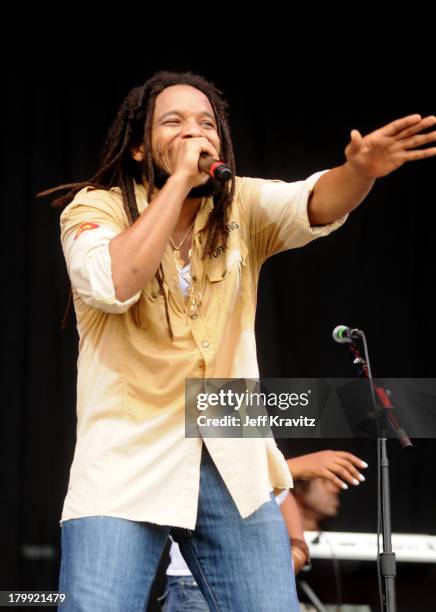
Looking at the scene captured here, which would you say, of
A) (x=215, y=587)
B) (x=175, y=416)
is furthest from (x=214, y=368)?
(x=215, y=587)

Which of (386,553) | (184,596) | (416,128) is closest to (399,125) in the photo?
(416,128)

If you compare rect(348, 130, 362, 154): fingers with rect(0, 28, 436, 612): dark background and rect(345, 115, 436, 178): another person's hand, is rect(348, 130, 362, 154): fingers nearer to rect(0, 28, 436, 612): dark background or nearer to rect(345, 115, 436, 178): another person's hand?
rect(345, 115, 436, 178): another person's hand

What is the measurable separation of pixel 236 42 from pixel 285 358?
4.69 feet

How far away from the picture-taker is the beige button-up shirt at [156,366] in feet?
6.09

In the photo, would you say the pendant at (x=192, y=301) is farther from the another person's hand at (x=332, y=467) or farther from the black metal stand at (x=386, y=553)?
the black metal stand at (x=386, y=553)

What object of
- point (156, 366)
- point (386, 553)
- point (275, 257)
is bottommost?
point (386, 553)

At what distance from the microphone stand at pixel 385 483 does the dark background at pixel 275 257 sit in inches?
60.7

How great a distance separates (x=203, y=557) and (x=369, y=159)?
84 cm

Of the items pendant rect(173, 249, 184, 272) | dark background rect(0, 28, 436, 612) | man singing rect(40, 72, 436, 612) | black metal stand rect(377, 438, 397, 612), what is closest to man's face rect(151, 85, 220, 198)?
man singing rect(40, 72, 436, 612)

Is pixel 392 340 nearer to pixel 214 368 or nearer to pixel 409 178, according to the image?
pixel 409 178

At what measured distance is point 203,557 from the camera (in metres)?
1.94

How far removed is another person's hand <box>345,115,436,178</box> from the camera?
181cm

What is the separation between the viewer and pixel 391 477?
4355 millimetres

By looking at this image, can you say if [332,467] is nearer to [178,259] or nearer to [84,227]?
[178,259]
